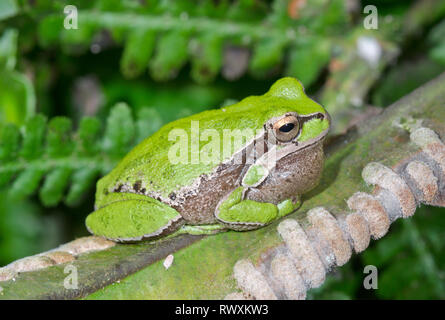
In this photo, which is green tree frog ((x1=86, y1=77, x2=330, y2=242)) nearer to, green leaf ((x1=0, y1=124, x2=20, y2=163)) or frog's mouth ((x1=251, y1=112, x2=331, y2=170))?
frog's mouth ((x1=251, y1=112, x2=331, y2=170))

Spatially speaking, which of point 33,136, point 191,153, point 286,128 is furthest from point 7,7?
point 286,128

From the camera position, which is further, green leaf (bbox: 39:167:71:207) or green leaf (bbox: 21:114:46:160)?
green leaf (bbox: 39:167:71:207)

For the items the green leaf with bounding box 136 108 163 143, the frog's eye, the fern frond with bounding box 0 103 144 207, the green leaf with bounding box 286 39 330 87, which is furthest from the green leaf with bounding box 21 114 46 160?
the green leaf with bounding box 286 39 330 87

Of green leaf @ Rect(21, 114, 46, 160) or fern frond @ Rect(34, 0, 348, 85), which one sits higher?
fern frond @ Rect(34, 0, 348, 85)

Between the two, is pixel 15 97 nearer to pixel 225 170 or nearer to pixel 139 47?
pixel 139 47

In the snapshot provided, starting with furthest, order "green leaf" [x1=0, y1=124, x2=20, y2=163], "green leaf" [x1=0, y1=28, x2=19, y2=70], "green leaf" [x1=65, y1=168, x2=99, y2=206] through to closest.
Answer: "green leaf" [x1=0, y1=28, x2=19, y2=70] → "green leaf" [x1=65, y1=168, x2=99, y2=206] → "green leaf" [x1=0, y1=124, x2=20, y2=163]

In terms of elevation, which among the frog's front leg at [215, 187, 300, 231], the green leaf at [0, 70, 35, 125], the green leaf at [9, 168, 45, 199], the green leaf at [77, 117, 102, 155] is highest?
the green leaf at [0, 70, 35, 125]
